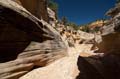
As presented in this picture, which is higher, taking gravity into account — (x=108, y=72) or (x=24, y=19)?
(x=24, y=19)

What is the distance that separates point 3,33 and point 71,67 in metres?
6.68

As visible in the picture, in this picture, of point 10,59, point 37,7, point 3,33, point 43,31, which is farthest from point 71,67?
point 37,7

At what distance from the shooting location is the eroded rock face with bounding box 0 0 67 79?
12794 millimetres

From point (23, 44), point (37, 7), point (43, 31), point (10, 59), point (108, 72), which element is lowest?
point (108, 72)

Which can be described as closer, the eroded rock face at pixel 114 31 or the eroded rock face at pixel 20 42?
the eroded rock face at pixel 20 42

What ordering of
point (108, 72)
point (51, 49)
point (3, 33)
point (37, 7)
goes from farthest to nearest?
point (37, 7), point (51, 49), point (108, 72), point (3, 33)

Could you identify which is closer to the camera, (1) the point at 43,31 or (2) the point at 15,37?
(2) the point at 15,37

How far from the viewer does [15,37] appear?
1398 centimetres

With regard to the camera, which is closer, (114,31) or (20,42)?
(114,31)

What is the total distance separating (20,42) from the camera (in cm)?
1438

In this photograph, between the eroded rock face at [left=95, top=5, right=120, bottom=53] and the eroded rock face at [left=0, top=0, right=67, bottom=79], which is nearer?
the eroded rock face at [left=0, top=0, right=67, bottom=79]

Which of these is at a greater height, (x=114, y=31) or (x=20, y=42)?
(x=114, y=31)

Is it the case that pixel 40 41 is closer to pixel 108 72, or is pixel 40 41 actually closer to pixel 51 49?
pixel 51 49

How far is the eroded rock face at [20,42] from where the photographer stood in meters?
12.8
